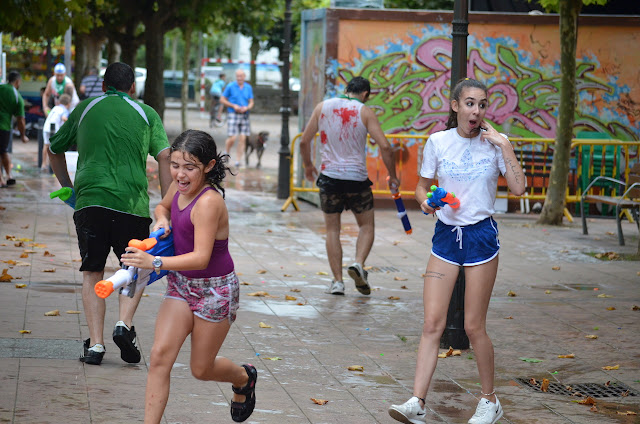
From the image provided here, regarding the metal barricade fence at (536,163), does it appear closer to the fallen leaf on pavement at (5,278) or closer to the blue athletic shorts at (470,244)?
the fallen leaf on pavement at (5,278)

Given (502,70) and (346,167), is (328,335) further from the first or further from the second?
(502,70)

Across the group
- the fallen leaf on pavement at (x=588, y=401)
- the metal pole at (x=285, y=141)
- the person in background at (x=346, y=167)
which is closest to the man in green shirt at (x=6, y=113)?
the metal pole at (x=285, y=141)

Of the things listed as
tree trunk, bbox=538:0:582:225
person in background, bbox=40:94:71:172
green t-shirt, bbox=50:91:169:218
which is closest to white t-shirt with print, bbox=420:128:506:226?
green t-shirt, bbox=50:91:169:218

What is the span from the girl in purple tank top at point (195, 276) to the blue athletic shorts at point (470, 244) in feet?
4.28

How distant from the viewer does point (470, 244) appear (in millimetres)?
5543

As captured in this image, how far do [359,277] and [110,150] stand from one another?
3.38 m

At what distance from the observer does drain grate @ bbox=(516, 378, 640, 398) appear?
21.2 feet

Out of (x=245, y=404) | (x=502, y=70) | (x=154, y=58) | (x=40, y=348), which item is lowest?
(x=40, y=348)

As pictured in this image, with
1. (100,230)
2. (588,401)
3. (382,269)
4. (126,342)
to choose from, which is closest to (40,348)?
(126,342)

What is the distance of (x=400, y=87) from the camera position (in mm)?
16312

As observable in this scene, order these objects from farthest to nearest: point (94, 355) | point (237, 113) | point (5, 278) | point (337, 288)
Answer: point (237, 113) → point (337, 288) → point (5, 278) → point (94, 355)

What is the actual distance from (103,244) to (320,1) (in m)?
36.5

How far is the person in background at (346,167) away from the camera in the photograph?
30.2 feet

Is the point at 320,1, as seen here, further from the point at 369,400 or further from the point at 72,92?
the point at 369,400
